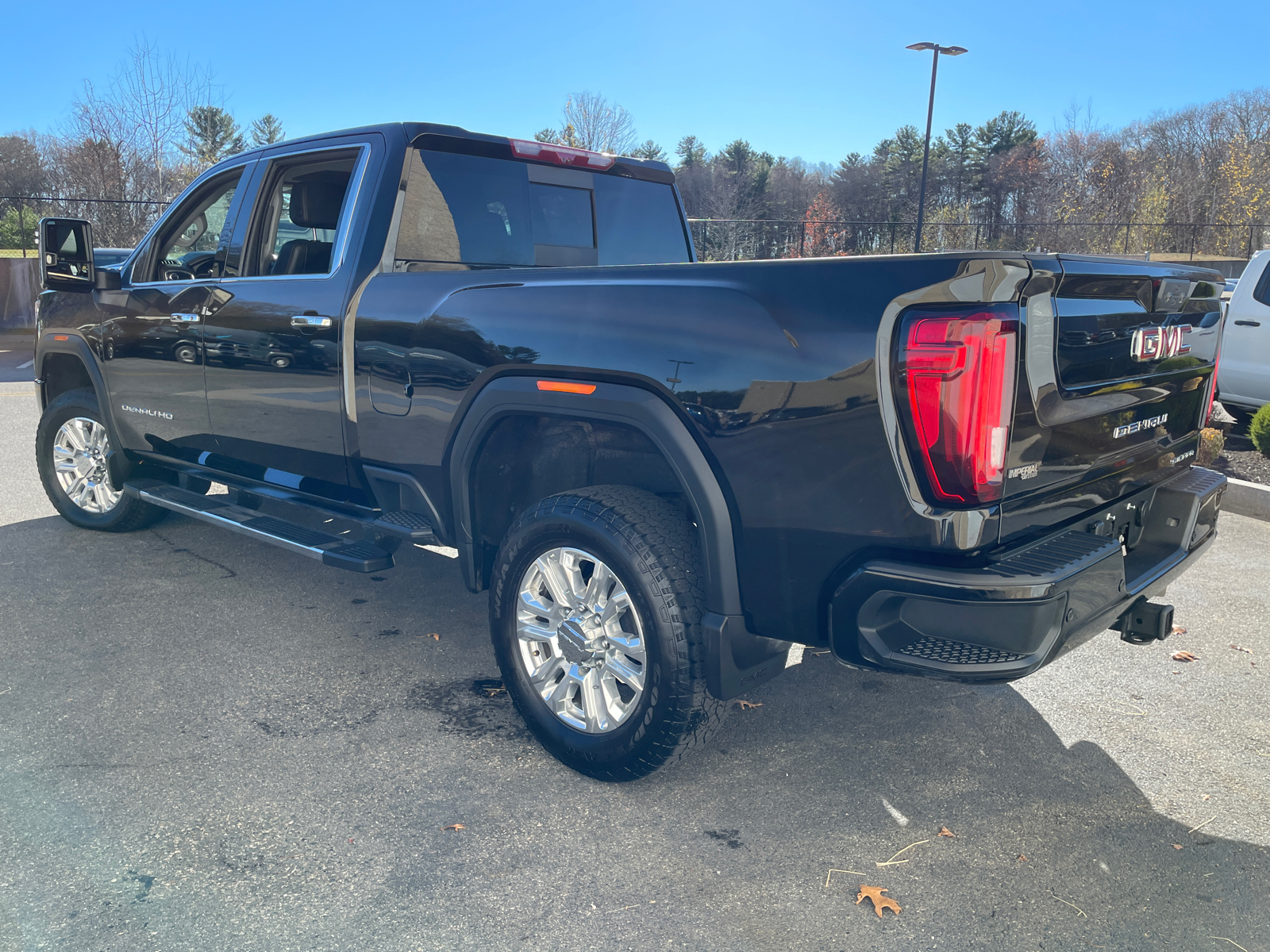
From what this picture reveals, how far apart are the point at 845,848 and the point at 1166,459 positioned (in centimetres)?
174

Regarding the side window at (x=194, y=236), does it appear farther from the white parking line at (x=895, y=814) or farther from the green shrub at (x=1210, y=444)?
the green shrub at (x=1210, y=444)

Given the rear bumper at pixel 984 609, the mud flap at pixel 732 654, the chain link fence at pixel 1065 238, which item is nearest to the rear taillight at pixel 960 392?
the rear bumper at pixel 984 609

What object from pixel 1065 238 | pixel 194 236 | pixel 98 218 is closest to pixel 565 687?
pixel 194 236

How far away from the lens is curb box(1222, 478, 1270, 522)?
21.8ft

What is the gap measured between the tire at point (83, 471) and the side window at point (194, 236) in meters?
1.07

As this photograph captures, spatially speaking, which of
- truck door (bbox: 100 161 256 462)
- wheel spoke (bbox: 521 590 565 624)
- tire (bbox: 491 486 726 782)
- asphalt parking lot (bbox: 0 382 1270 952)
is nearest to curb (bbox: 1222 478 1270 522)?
asphalt parking lot (bbox: 0 382 1270 952)

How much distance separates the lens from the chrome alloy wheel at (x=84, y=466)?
556 cm

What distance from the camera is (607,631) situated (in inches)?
119

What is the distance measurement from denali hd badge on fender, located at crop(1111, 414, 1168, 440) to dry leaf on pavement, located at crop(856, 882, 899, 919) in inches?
57.7

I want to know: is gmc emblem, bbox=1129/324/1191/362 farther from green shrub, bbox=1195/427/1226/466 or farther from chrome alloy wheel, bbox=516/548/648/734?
green shrub, bbox=1195/427/1226/466

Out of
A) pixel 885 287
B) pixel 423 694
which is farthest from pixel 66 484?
pixel 885 287

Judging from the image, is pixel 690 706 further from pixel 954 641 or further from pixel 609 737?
pixel 954 641

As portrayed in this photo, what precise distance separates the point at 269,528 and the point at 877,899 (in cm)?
297

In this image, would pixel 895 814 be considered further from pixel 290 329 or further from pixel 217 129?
pixel 217 129
